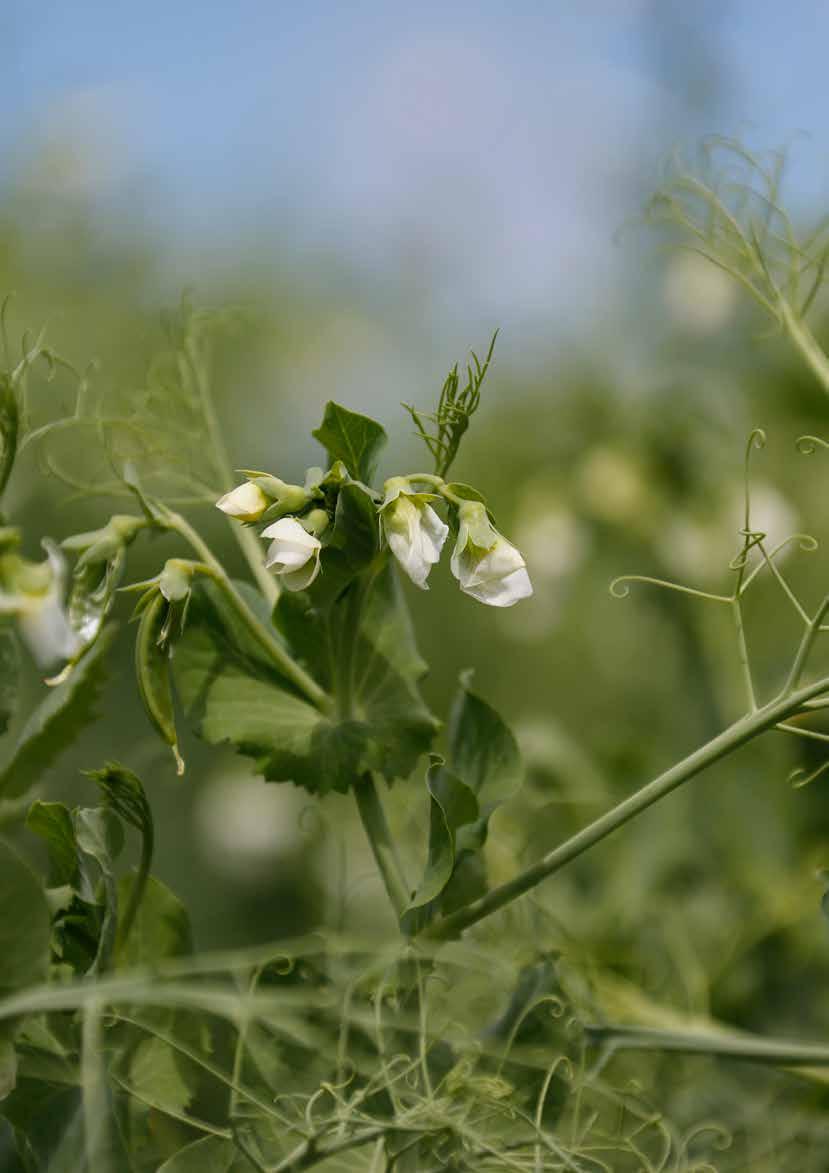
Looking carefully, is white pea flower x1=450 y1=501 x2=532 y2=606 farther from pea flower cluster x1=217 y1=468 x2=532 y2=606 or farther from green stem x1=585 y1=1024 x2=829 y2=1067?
green stem x1=585 y1=1024 x2=829 y2=1067

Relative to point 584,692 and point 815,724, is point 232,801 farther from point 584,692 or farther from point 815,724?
point 815,724

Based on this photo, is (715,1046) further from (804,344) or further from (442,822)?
(804,344)

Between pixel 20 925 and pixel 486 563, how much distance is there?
5.8 inches

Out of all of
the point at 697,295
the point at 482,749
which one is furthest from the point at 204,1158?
the point at 697,295

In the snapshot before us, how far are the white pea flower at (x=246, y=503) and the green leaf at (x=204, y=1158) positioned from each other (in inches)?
6.0

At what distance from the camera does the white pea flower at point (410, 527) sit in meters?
0.30

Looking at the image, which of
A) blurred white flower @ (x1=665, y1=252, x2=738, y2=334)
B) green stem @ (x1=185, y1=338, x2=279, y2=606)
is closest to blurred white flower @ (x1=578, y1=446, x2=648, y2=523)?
blurred white flower @ (x1=665, y1=252, x2=738, y2=334)

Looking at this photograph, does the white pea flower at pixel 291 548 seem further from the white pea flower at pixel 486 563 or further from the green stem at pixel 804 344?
the green stem at pixel 804 344

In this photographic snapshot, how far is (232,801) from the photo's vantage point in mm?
1044

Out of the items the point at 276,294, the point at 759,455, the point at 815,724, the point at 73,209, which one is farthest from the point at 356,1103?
the point at 276,294

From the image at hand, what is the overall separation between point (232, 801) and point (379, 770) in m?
0.73

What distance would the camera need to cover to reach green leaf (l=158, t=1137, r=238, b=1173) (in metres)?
0.30

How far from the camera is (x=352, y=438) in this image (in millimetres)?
329

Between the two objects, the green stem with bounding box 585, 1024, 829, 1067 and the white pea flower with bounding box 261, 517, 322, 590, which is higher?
the white pea flower with bounding box 261, 517, 322, 590
